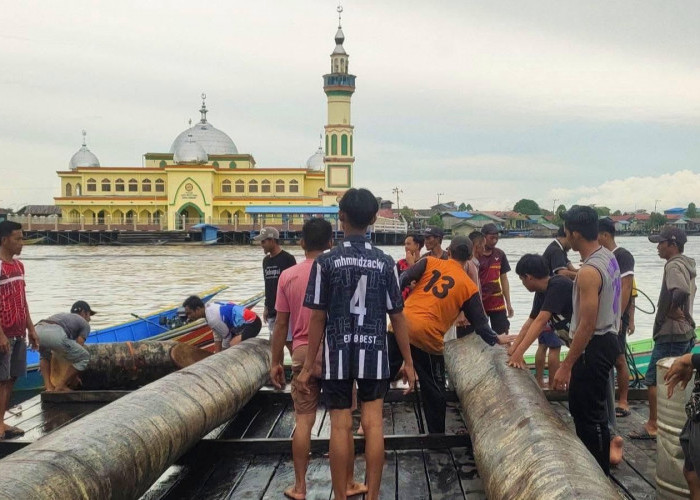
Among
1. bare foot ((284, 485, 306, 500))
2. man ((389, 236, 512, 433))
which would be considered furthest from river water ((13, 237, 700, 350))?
bare foot ((284, 485, 306, 500))

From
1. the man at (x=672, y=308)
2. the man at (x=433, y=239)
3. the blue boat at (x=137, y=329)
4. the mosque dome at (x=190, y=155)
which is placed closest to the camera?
the man at (x=672, y=308)

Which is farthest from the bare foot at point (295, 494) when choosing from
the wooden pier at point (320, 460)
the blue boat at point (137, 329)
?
the blue boat at point (137, 329)

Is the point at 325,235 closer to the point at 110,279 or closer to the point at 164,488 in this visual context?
the point at 164,488

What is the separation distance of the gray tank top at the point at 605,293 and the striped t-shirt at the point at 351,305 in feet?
3.92

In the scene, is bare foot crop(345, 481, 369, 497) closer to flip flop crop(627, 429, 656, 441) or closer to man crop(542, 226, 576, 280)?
flip flop crop(627, 429, 656, 441)

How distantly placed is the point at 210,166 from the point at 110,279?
4032 cm

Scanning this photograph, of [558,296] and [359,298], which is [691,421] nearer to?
[558,296]

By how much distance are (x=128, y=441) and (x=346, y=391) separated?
1.21m

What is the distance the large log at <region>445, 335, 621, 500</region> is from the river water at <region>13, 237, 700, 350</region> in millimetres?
13951

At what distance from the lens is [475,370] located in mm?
5336

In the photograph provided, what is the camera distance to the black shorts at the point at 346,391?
3.89m

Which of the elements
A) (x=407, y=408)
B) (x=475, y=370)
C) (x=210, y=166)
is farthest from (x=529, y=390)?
(x=210, y=166)

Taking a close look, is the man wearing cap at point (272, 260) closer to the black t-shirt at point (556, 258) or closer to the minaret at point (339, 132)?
the black t-shirt at point (556, 258)

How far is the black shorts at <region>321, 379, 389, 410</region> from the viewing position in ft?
12.8
